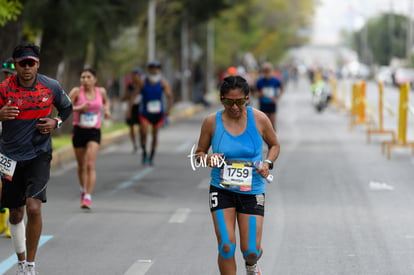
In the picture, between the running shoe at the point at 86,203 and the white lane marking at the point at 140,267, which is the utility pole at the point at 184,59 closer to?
the running shoe at the point at 86,203

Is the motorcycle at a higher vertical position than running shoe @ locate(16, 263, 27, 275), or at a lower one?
lower

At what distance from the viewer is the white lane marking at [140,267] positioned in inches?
337

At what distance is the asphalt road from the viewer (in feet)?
29.4

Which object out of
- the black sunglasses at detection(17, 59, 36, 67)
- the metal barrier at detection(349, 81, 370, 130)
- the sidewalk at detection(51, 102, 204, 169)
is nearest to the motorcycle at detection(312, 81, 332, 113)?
the sidewalk at detection(51, 102, 204, 169)

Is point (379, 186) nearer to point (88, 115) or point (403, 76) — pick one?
point (88, 115)

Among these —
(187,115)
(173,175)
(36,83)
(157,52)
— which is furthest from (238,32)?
(36,83)

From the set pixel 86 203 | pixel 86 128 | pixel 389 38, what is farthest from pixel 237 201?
pixel 389 38

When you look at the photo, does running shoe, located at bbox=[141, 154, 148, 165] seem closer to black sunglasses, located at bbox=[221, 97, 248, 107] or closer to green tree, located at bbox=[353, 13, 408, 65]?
black sunglasses, located at bbox=[221, 97, 248, 107]

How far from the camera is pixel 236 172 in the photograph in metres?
7.15

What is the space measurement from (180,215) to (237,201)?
487cm

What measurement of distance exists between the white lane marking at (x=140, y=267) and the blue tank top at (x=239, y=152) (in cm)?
162

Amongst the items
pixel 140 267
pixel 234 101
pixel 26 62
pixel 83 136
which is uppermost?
pixel 26 62

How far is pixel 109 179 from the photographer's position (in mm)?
16375

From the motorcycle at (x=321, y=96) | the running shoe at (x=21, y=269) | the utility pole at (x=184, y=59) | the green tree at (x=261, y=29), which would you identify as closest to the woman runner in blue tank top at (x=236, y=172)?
the running shoe at (x=21, y=269)
